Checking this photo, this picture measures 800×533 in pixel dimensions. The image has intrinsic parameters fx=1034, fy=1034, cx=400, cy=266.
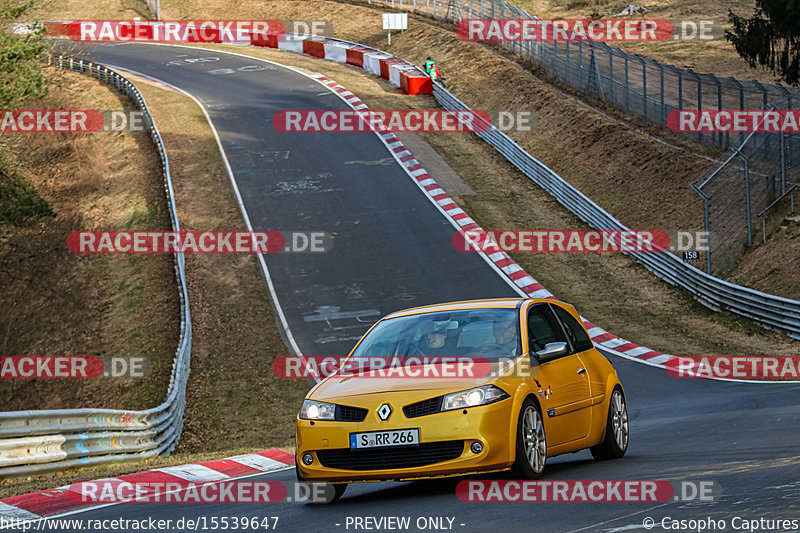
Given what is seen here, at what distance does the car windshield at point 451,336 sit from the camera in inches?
346

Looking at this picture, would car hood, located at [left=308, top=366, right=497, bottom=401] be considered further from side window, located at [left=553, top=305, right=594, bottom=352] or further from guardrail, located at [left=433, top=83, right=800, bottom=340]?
guardrail, located at [left=433, top=83, right=800, bottom=340]

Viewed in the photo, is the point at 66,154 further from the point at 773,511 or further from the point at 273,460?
the point at 773,511

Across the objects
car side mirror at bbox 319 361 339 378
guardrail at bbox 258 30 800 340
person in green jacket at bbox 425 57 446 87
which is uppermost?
person in green jacket at bbox 425 57 446 87

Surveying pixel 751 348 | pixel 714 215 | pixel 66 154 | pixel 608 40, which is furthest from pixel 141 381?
pixel 608 40

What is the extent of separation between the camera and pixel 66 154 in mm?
41938

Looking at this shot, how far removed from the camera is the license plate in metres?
7.84

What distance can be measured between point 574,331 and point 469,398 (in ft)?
7.67

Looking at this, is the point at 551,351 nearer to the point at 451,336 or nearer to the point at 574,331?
the point at 451,336

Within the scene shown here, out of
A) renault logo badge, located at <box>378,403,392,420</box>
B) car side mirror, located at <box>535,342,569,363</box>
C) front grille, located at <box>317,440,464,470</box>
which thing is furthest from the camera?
car side mirror, located at <box>535,342,569,363</box>

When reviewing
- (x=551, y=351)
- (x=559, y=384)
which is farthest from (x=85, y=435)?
(x=551, y=351)

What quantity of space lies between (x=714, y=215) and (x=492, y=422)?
20.5 meters

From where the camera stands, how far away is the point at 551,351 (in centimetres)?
866

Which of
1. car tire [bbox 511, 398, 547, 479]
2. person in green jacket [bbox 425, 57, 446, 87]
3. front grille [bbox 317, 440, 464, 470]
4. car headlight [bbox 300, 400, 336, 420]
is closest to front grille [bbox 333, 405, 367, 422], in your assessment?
car headlight [bbox 300, 400, 336, 420]

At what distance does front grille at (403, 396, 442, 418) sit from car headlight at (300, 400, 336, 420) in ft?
2.13
